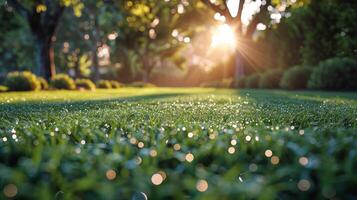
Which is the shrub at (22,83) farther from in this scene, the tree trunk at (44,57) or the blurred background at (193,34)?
the tree trunk at (44,57)

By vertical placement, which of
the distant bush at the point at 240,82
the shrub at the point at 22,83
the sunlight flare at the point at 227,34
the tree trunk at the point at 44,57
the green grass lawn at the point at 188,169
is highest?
the sunlight flare at the point at 227,34

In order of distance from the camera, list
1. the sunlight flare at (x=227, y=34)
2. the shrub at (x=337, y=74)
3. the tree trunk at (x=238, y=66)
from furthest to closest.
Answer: the tree trunk at (x=238, y=66) < the sunlight flare at (x=227, y=34) < the shrub at (x=337, y=74)

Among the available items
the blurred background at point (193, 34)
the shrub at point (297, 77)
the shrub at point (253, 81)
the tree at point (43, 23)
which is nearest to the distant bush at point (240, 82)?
the blurred background at point (193, 34)

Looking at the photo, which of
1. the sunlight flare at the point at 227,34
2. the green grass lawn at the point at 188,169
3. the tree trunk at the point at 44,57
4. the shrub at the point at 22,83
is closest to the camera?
the green grass lawn at the point at 188,169

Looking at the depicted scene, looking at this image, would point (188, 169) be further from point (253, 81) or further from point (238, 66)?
point (238, 66)

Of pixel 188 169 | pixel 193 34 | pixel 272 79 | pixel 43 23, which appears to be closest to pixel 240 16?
pixel 272 79

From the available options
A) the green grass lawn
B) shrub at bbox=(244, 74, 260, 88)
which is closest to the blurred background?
shrub at bbox=(244, 74, 260, 88)
